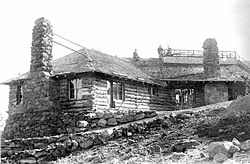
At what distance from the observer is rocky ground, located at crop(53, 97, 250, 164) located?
959 cm

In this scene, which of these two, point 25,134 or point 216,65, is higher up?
point 216,65

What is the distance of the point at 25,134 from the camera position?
21266 mm

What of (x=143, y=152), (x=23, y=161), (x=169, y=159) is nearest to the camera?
(x=169, y=159)

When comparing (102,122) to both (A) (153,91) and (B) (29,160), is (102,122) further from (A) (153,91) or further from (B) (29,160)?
(A) (153,91)

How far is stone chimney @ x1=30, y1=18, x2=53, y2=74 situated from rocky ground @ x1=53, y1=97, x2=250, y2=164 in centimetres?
953

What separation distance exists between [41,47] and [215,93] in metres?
14.7

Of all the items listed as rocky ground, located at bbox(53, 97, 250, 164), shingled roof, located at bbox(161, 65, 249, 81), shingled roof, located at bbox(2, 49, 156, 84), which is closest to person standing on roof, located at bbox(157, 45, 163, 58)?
shingled roof, located at bbox(161, 65, 249, 81)

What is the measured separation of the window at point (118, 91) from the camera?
2323 cm

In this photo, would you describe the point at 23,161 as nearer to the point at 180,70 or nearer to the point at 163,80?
the point at 163,80

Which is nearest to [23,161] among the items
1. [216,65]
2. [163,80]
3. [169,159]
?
[169,159]

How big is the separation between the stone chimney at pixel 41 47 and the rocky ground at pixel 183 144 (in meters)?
9.53

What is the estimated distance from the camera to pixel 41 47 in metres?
22.5

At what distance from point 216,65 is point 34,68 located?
1605 cm

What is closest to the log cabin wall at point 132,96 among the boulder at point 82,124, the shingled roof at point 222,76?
the boulder at point 82,124
